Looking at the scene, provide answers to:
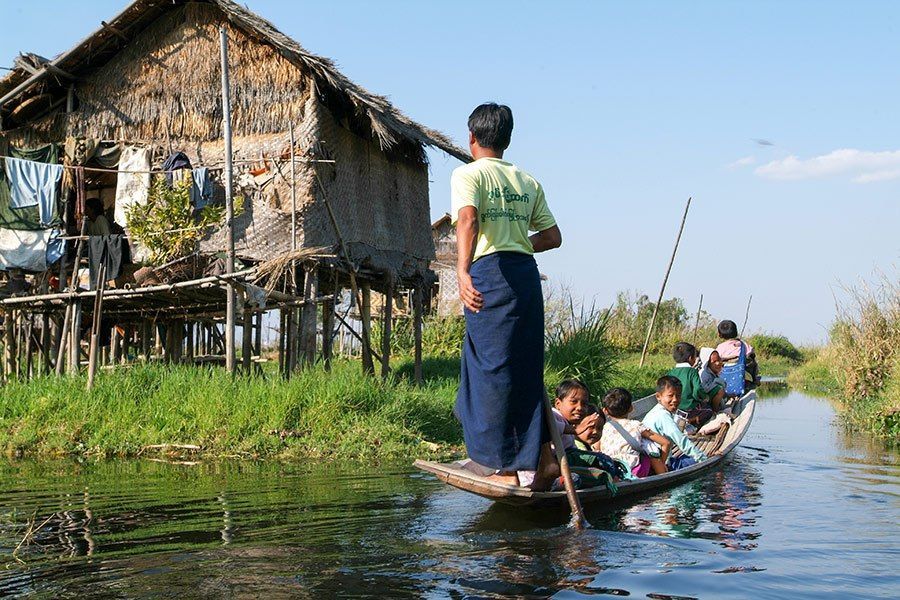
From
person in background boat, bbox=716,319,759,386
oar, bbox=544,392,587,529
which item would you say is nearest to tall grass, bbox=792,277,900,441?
person in background boat, bbox=716,319,759,386

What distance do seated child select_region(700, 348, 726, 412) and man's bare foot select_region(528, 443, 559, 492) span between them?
5.19m

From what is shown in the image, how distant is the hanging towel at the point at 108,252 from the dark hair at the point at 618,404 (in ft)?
23.9

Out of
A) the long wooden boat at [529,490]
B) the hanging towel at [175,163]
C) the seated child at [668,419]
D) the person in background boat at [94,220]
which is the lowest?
the long wooden boat at [529,490]

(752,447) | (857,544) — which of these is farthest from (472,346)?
(752,447)

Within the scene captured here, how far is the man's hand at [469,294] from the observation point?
4524mm

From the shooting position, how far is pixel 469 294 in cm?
457

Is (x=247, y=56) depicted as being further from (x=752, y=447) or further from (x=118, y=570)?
(x=118, y=570)

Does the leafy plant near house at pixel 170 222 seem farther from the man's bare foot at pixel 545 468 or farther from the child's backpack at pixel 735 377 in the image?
the man's bare foot at pixel 545 468

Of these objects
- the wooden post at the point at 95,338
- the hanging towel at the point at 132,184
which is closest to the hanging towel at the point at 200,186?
the hanging towel at the point at 132,184

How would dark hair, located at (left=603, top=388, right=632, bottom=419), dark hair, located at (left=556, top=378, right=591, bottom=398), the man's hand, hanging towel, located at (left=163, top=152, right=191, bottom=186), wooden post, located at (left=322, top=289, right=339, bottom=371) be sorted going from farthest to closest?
wooden post, located at (left=322, top=289, right=339, bottom=371), hanging towel, located at (left=163, top=152, right=191, bottom=186), dark hair, located at (left=603, top=388, right=632, bottom=419), dark hair, located at (left=556, top=378, right=591, bottom=398), the man's hand

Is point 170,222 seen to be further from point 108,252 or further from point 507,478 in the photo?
point 507,478

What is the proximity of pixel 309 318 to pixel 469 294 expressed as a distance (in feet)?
24.0

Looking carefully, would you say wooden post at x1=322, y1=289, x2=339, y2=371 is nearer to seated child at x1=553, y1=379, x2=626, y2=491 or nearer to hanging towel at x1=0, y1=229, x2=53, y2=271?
hanging towel at x1=0, y1=229, x2=53, y2=271

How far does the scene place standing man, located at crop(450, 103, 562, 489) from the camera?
4.57 meters
